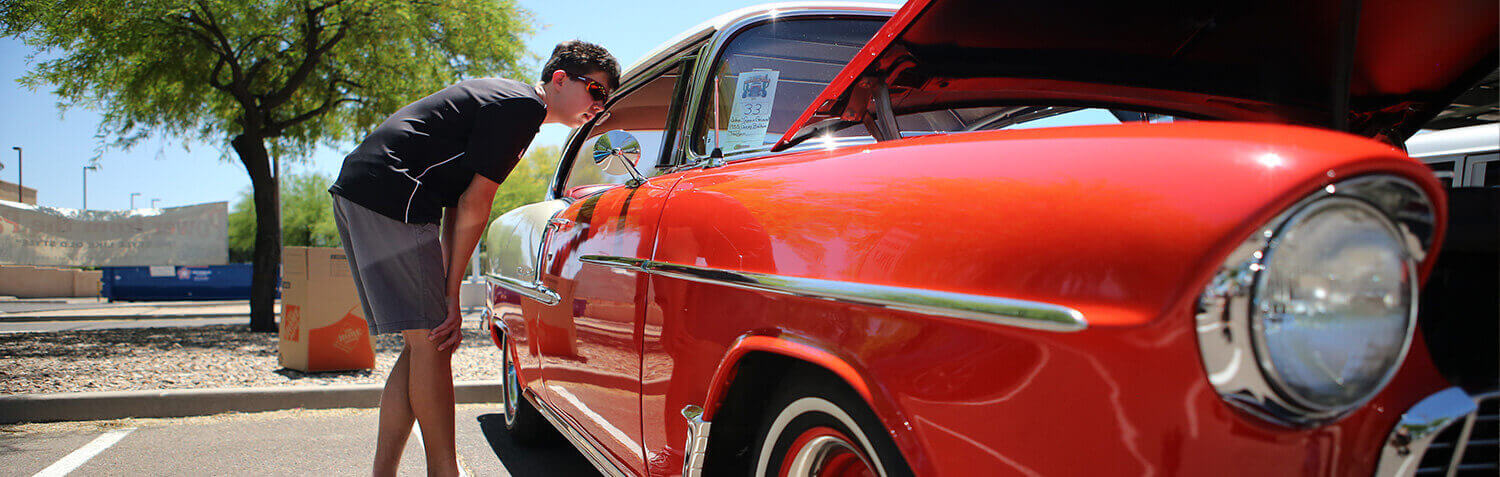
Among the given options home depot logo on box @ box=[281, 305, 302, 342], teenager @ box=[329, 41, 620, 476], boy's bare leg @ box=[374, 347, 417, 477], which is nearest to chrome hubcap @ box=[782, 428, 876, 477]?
teenager @ box=[329, 41, 620, 476]

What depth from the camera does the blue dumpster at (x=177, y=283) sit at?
21969 mm

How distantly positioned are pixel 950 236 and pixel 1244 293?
36cm

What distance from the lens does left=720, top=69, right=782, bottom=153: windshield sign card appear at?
2104mm

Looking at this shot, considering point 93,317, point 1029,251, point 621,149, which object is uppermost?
point 621,149

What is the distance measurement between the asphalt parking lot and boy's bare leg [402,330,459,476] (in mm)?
1005

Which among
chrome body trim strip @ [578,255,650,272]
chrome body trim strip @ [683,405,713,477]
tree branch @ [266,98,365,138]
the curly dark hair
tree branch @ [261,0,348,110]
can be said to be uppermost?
tree branch @ [261,0,348,110]

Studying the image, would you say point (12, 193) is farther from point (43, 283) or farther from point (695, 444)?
point (695, 444)

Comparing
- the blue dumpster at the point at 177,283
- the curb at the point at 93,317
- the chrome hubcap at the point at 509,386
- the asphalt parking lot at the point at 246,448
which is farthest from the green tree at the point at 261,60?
the blue dumpster at the point at 177,283

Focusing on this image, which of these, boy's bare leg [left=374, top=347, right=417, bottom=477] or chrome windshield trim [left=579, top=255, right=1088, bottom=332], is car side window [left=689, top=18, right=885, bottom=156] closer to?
chrome windshield trim [left=579, top=255, right=1088, bottom=332]

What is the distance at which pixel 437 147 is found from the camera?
7.78 ft

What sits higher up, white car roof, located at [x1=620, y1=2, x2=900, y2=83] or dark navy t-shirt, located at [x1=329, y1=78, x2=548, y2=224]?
white car roof, located at [x1=620, y1=2, x2=900, y2=83]

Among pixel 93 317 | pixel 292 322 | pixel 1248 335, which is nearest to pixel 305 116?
pixel 292 322

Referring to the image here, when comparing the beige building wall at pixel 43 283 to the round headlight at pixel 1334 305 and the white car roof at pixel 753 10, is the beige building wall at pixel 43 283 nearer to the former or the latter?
the white car roof at pixel 753 10

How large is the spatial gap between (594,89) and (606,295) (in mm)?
730
